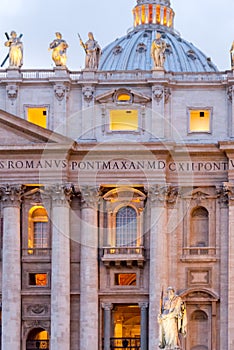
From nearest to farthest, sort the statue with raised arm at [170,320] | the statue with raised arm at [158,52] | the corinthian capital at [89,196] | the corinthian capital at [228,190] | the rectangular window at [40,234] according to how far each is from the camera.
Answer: the statue with raised arm at [170,320]
the corinthian capital at [228,190]
the corinthian capital at [89,196]
the rectangular window at [40,234]
the statue with raised arm at [158,52]

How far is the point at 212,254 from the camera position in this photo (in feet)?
255

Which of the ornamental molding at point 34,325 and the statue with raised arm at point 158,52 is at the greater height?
the statue with raised arm at point 158,52

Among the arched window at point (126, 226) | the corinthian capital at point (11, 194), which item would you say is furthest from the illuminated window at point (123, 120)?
the corinthian capital at point (11, 194)

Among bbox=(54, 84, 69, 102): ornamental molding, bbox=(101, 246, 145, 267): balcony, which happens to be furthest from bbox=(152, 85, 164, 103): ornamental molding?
bbox=(101, 246, 145, 267): balcony

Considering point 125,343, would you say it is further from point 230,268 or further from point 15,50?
point 15,50

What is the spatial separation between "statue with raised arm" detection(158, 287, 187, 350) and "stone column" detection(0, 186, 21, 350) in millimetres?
10898

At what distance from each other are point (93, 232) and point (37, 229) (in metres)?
3.41

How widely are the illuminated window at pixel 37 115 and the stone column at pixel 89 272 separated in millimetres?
4919

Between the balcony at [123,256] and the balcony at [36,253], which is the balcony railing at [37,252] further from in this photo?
the balcony at [123,256]

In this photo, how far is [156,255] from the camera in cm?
7656

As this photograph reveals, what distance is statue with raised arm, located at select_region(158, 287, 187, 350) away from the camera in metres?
67.7

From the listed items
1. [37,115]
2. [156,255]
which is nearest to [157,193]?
[156,255]

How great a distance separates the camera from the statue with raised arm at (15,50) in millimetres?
79375

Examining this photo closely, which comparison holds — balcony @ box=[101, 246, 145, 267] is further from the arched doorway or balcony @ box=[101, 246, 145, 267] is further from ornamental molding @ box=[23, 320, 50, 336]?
the arched doorway
